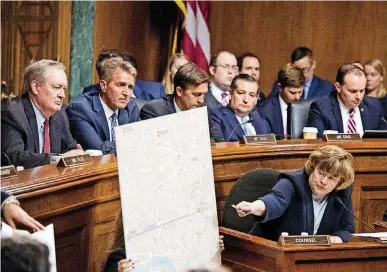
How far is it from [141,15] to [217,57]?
64.6 inches

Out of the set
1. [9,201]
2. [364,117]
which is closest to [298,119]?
[364,117]

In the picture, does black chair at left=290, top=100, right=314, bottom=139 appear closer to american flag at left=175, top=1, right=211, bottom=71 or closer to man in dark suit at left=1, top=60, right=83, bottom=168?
man in dark suit at left=1, top=60, right=83, bottom=168

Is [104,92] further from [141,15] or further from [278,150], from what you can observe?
[141,15]

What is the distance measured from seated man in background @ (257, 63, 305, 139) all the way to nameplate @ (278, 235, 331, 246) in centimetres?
231

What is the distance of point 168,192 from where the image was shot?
354cm

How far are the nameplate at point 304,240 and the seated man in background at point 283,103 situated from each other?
7.59 feet

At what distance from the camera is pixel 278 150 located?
5.00 metres

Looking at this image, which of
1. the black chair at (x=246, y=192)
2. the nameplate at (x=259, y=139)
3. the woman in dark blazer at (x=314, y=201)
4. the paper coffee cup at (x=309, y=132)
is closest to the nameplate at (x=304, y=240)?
the woman in dark blazer at (x=314, y=201)

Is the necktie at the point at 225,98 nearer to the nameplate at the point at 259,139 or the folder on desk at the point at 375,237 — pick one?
the nameplate at the point at 259,139

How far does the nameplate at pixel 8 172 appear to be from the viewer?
344 cm

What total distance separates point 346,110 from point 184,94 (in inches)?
49.5

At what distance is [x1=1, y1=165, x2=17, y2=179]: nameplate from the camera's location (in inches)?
136

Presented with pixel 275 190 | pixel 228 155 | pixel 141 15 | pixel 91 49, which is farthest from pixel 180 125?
pixel 141 15

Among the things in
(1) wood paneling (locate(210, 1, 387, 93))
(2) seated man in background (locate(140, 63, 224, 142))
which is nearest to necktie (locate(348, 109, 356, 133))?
(2) seated man in background (locate(140, 63, 224, 142))
